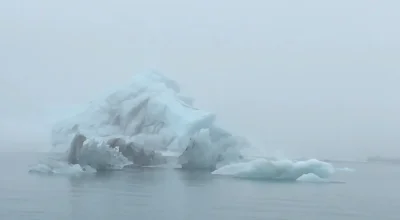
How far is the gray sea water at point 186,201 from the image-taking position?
13.5 m

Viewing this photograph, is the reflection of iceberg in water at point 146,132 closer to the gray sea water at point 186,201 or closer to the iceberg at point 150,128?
the iceberg at point 150,128

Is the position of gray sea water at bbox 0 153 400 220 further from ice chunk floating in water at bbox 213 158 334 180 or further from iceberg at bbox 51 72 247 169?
iceberg at bbox 51 72 247 169

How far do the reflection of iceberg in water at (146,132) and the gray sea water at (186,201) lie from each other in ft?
18.8

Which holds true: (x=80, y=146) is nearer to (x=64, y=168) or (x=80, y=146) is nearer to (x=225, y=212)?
(x=64, y=168)

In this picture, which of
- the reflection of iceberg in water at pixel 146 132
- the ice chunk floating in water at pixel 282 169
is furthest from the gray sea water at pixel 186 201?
the reflection of iceberg in water at pixel 146 132

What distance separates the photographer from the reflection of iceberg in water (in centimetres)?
2944

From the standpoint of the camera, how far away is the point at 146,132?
32344 mm

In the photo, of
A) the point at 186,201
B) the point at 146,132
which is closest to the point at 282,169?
the point at 186,201

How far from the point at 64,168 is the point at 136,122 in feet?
20.9

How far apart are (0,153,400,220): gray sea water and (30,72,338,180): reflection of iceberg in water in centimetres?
572

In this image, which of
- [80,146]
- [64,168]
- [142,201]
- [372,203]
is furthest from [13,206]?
[80,146]

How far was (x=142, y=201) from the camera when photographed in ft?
52.5

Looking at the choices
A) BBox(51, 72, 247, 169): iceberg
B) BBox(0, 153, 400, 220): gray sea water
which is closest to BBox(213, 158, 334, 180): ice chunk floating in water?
BBox(0, 153, 400, 220): gray sea water

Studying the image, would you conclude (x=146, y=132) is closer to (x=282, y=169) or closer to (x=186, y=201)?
(x=282, y=169)
